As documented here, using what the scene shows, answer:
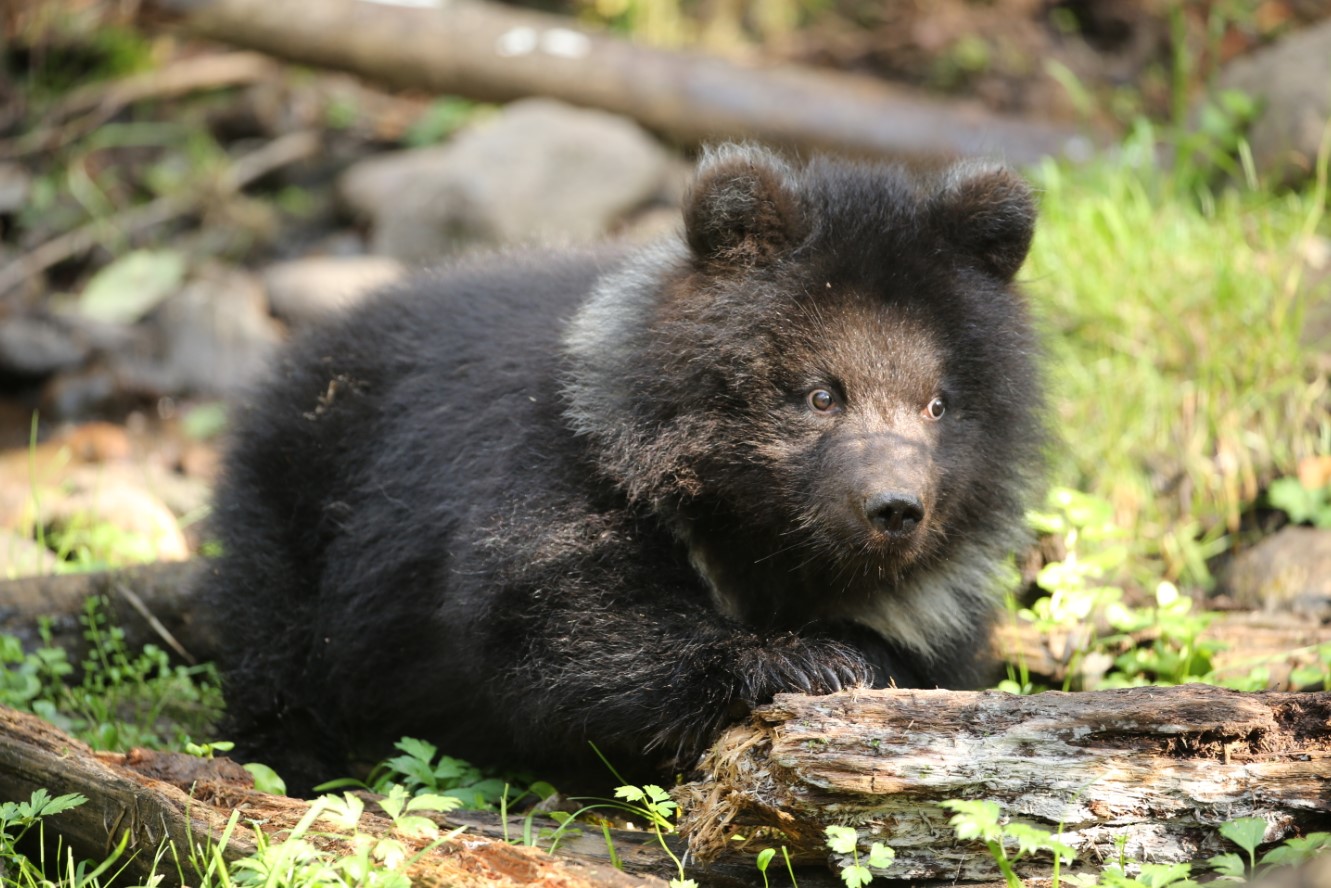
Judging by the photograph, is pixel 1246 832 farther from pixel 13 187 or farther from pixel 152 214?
pixel 13 187

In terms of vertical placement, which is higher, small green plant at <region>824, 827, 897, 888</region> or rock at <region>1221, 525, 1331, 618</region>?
small green plant at <region>824, 827, 897, 888</region>

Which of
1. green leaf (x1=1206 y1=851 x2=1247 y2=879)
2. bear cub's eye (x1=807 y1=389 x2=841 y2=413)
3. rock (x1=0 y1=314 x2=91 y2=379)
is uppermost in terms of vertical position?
bear cub's eye (x1=807 y1=389 x2=841 y2=413)

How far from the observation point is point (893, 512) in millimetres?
4133

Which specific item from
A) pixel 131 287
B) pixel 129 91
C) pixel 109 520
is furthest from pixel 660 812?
pixel 129 91

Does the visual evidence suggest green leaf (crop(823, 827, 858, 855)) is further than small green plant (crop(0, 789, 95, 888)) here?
No

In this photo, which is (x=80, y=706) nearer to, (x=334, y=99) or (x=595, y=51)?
(x=595, y=51)

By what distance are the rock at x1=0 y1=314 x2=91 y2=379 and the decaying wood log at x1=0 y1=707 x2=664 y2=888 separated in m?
6.93

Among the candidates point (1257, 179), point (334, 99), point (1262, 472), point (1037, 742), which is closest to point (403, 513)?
point (1037, 742)

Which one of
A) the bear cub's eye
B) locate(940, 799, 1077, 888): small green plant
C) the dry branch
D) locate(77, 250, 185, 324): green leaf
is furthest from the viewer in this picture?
the dry branch

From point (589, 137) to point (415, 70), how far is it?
178 centimetres

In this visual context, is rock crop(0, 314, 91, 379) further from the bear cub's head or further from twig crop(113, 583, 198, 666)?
the bear cub's head

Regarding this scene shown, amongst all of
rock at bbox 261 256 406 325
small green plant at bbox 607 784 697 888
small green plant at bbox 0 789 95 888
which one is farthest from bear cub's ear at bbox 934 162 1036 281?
rock at bbox 261 256 406 325

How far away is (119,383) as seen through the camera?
10461 millimetres

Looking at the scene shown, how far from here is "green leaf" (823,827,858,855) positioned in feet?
11.3
